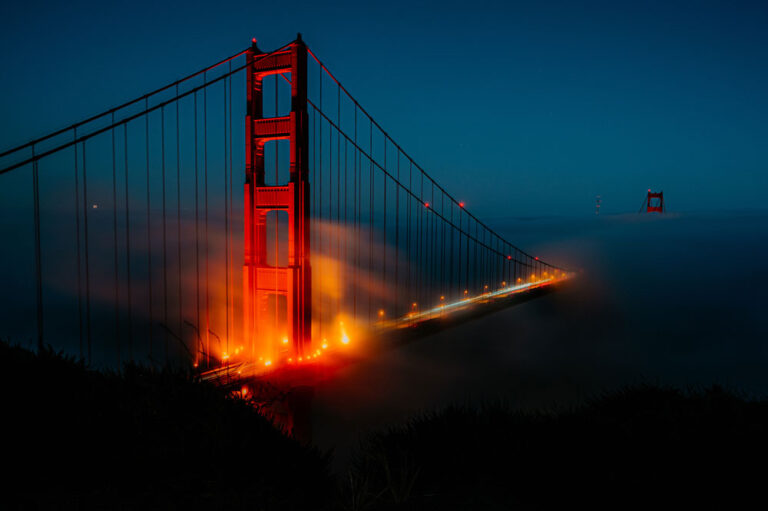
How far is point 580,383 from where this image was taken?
3012 cm

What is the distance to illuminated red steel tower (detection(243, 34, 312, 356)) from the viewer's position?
441 inches

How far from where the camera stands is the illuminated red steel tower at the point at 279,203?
11211 mm

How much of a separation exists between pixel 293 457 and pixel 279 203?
784 cm

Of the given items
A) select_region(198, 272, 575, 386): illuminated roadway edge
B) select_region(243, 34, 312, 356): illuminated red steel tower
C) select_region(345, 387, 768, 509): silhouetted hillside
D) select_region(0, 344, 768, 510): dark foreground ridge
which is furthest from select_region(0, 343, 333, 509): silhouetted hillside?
select_region(243, 34, 312, 356): illuminated red steel tower

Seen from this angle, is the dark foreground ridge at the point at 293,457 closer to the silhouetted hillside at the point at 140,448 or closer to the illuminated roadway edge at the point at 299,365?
the silhouetted hillside at the point at 140,448

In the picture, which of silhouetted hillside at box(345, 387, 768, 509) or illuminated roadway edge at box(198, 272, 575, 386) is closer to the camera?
silhouetted hillside at box(345, 387, 768, 509)

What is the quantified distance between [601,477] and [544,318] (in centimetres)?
5440

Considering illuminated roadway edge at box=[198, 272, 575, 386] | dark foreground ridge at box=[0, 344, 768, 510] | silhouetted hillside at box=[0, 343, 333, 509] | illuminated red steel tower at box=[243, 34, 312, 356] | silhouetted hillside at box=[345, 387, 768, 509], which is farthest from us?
illuminated red steel tower at box=[243, 34, 312, 356]

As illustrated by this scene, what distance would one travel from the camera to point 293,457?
4320 mm

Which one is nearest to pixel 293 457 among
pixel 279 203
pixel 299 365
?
pixel 299 365

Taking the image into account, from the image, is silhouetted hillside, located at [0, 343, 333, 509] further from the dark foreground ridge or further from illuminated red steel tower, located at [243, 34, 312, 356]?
illuminated red steel tower, located at [243, 34, 312, 356]

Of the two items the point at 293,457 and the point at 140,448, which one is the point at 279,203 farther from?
the point at 140,448

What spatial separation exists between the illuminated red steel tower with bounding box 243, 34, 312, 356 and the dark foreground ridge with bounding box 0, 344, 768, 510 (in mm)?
6226

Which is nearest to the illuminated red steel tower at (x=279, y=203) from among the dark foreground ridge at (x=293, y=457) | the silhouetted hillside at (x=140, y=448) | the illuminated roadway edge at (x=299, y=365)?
the illuminated roadway edge at (x=299, y=365)
